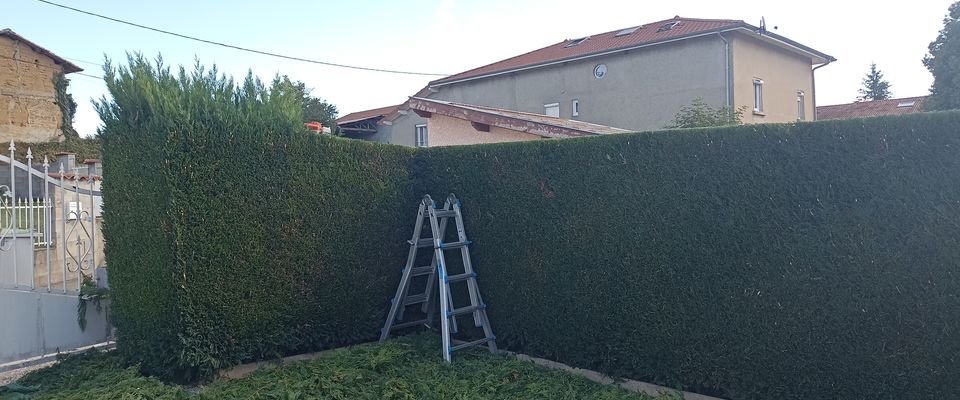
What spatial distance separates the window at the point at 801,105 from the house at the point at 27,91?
96.3ft

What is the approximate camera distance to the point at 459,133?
13.9 metres

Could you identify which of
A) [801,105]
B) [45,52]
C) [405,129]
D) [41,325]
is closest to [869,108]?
[801,105]

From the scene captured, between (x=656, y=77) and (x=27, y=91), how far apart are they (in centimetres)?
2566

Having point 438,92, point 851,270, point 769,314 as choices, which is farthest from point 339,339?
point 438,92

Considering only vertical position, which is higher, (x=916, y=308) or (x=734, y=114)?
(x=734, y=114)

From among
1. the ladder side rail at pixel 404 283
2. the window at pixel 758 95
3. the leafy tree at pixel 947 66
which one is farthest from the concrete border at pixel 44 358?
the leafy tree at pixel 947 66

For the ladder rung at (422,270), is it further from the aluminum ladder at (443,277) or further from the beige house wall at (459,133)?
the beige house wall at (459,133)

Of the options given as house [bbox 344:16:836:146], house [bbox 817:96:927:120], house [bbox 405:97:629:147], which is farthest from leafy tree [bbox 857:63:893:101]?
house [bbox 405:97:629:147]

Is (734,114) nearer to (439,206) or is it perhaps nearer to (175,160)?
(439,206)

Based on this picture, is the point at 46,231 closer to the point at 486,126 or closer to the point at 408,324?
the point at 408,324

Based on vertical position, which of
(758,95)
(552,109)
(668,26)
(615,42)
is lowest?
(758,95)

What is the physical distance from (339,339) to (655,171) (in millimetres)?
3397

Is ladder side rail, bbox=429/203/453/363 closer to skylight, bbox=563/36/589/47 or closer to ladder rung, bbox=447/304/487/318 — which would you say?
ladder rung, bbox=447/304/487/318

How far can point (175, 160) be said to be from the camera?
530 centimetres
